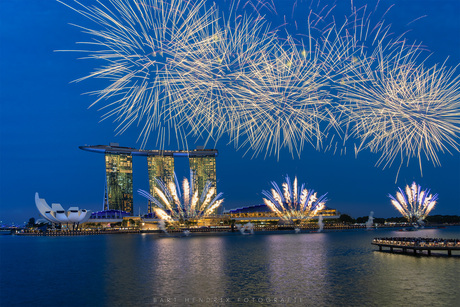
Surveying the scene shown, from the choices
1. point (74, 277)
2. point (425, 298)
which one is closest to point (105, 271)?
point (74, 277)

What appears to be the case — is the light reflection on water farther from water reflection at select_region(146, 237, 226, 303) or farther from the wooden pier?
the wooden pier

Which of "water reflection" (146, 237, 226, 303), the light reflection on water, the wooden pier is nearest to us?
the light reflection on water

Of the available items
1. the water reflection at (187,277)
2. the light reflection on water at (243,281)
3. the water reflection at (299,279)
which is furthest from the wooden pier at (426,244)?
the water reflection at (187,277)

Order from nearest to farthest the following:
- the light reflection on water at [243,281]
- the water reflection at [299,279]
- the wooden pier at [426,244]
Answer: the light reflection on water at [243,281]
the water reflection at [299,279]
the wooden pier at [426,244]

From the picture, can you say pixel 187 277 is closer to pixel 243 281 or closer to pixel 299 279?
pixel 243 281

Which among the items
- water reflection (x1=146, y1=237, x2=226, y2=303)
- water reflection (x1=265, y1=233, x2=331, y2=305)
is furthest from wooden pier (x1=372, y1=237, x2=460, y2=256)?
water reflection (x1=146, y1=237, x2=226, y2=303)

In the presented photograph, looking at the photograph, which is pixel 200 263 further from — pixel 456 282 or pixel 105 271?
pixel 456 282

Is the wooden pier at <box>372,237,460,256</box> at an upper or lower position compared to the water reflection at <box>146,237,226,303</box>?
upper

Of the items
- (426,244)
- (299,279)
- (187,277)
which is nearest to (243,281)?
(299,279)

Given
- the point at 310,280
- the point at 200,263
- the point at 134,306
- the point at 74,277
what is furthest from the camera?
the point at 200,263

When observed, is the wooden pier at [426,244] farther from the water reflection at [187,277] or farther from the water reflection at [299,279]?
the water reflection at [187,277]

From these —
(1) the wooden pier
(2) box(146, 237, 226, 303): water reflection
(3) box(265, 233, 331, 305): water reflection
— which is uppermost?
(1) the wooden pier
